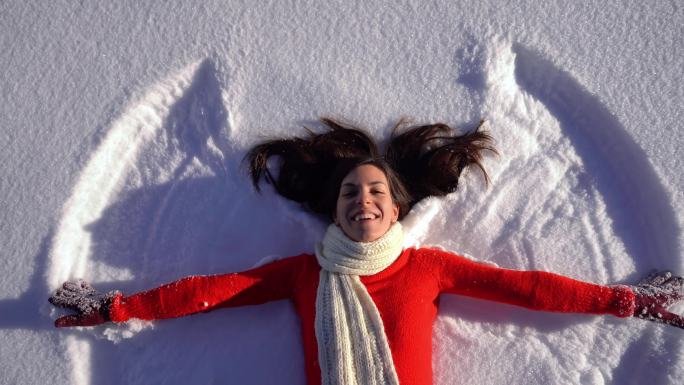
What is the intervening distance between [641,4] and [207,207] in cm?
176

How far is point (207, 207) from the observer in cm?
208

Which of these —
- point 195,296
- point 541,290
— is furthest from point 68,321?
point 541,290

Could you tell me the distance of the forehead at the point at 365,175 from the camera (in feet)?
5.93

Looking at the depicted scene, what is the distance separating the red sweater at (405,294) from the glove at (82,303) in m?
0.05

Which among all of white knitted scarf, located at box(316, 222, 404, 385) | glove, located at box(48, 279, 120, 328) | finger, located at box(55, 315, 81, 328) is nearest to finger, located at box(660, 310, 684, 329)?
white knitted scarf, located at box(316, 222, 404, 385)

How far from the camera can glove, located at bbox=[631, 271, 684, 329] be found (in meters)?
1.81

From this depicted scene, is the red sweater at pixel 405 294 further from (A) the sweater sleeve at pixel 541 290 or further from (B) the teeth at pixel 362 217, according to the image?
(B) the teeth at pixel 362 217

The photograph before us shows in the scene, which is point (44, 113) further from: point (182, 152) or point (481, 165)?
point (481, 165)

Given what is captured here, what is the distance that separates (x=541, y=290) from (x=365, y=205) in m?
0.62

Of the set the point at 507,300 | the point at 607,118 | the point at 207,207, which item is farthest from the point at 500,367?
the point at 207,207

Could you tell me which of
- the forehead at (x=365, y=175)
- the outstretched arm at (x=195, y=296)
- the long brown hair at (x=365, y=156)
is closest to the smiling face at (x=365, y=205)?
the forehead at (x=365, y=175)

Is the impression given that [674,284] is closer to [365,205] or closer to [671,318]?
[671,318]

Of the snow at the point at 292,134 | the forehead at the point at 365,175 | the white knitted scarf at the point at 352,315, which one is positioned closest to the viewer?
the white knitted scarf at the point at 352,315

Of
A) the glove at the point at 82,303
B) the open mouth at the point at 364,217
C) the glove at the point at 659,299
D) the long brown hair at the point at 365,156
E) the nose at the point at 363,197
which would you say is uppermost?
the long brown hair at the point at 365,156
